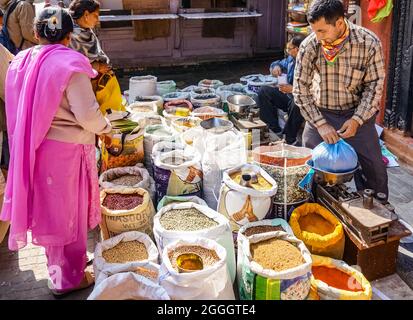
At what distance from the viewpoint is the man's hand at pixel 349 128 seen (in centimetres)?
319

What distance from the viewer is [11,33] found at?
5.73 metres

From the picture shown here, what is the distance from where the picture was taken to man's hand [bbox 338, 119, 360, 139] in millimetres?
3186

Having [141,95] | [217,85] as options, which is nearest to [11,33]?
[141,95]

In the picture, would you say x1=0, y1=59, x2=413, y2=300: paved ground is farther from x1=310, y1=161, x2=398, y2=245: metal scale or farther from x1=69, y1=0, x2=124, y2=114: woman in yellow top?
x1=69, y1=0, x2=124, y2=114: woman in yellow top

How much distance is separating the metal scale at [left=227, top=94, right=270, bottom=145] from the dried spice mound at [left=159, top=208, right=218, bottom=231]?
4.42ft

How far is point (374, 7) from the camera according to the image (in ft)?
15.5

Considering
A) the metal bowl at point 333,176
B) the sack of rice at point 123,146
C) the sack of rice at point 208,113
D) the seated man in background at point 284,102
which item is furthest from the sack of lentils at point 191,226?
the seated man in background at point 284,102

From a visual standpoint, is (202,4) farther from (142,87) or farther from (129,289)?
(129,289)

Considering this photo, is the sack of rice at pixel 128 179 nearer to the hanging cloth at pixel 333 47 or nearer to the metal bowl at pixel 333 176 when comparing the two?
the metal bowl at pixel 333 176

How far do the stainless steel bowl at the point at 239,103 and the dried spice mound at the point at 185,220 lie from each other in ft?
6.09

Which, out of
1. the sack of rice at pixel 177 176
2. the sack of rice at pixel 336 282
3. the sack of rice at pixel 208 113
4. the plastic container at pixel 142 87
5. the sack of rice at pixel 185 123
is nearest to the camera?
the sack of rice at pixel 336 282

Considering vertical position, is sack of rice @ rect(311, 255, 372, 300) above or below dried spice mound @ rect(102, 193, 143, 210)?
below

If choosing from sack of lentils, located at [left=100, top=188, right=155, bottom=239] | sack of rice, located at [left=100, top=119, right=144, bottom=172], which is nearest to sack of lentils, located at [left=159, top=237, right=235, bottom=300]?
sack of lentils, located at [left=100, top=188, right=155, bottom=239]

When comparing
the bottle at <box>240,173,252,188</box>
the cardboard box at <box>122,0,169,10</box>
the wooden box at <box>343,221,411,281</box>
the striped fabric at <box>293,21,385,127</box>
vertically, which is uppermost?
the cardboard box at <box>122,0,169,10</box>
